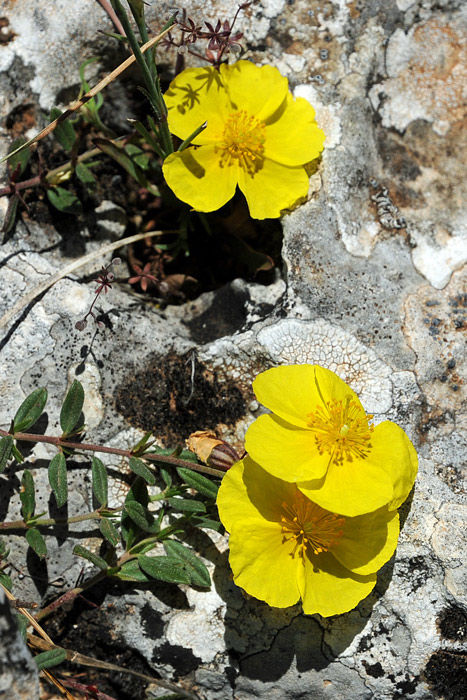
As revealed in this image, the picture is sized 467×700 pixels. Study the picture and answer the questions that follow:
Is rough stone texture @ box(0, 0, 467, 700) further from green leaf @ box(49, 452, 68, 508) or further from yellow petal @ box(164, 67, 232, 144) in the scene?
yellow petal @ box(164, 67, 232, 144)

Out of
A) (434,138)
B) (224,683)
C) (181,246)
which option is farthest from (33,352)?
(434,138)

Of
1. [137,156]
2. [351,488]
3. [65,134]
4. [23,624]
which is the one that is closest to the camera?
[351,488]

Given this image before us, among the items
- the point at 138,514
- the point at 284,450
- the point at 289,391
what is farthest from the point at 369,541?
the point at 138,514

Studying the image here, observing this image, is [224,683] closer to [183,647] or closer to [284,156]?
[183,647]

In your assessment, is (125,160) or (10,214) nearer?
(10,214)

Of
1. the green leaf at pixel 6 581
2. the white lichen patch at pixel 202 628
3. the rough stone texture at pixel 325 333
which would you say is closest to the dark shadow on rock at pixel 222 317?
the rough stone texture at pixel 325 333

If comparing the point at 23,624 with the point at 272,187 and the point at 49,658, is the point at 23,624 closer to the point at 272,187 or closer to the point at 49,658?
the point at 49,658
